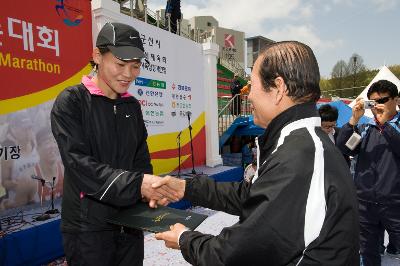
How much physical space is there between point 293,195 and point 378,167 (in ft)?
8.69

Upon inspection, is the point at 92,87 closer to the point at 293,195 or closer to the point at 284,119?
the point at 284,119

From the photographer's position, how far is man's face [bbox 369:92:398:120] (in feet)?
10.1

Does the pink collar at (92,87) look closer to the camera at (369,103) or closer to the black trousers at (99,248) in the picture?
the black trousers at (99,248)

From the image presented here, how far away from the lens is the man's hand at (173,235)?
53.0 inches

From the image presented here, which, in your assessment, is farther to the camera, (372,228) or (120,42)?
(372,228)

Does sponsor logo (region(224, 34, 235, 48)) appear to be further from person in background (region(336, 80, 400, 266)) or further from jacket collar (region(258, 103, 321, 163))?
jacket collar (region(258, 103, 321, 163))

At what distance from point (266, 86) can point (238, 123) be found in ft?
29.1

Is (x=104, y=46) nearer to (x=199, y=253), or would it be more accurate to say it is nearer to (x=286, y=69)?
(x=286, y=69)

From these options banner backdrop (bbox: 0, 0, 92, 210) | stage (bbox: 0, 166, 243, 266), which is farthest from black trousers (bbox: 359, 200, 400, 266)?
banner backdrop (bbox: 0, 0, 92, 210)

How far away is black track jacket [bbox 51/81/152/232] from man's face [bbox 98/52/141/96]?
88mm

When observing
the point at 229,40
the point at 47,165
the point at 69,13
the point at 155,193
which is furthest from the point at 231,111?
the point at 229,40

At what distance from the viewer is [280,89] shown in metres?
1.22

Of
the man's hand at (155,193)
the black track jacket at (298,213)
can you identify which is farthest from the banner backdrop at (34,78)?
the black track jacket at (298,213)

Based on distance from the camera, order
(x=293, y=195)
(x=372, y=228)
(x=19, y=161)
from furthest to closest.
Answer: (x=19, y=161)
(x=372, y=228)
(x=293, y=195)
